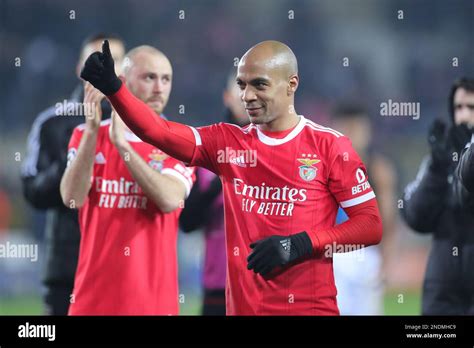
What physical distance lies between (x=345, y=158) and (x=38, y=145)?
224cm

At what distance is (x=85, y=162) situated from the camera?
143 inches

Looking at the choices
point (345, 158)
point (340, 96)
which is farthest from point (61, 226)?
point (340, 96)

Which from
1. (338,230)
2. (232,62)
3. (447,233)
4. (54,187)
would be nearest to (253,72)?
(338,230)

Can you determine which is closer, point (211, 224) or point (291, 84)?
point (291, 84)

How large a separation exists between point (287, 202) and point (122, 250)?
0.91 meters

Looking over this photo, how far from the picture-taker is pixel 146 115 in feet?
9.96

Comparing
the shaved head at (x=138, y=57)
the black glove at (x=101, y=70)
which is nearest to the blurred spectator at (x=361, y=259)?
the shaved head at (x=138, y=57)

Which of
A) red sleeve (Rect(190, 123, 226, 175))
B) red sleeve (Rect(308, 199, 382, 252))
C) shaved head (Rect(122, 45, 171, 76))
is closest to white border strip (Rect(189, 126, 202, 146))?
red sleeve (Rect(190, 123, 226, 175))

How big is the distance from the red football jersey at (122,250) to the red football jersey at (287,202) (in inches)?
22.7

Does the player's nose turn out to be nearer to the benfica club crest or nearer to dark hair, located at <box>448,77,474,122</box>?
the benfica club crest

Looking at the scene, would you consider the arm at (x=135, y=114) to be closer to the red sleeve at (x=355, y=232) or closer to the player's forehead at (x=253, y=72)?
the player's forehead at (x=253, y=72)

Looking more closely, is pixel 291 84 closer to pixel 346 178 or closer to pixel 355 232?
pixel 346 178

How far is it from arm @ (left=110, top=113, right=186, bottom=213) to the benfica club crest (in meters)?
0.73
